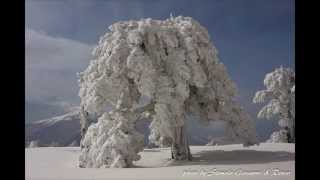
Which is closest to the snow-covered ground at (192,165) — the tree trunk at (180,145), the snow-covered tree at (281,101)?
the tree trunk at (180,145)

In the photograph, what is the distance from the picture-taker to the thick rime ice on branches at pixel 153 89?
7.44 m

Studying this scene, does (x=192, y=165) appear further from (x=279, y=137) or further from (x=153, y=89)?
(x=279, y=137)

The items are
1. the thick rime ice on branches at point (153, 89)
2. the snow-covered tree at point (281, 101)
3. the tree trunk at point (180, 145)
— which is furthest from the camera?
the snow-covered tree at point (281, 101)

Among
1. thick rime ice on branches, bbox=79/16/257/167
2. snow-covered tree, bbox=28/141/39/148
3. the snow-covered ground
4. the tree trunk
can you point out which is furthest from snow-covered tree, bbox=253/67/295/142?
snow-covered tree, bbox=28/141/39/148

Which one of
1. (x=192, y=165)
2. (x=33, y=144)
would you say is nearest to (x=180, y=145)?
(x=192, y=165)

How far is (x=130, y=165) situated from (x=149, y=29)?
2043mm

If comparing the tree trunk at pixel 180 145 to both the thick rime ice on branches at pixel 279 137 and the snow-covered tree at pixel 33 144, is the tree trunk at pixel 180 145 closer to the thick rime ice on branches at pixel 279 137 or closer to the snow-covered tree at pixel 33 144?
the thick rime ice on branches at pixel 279 137

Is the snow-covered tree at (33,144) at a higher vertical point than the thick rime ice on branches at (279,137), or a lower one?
lower

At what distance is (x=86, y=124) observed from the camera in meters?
8.07

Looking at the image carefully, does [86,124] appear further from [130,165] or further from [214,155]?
[214,155]

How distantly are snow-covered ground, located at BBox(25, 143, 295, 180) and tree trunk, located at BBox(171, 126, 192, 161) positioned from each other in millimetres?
168

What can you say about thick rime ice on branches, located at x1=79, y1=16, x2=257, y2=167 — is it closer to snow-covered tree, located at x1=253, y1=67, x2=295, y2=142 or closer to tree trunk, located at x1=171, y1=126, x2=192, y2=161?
tree trunk, located at x1=171, y1=126, x2=192, y2=161
